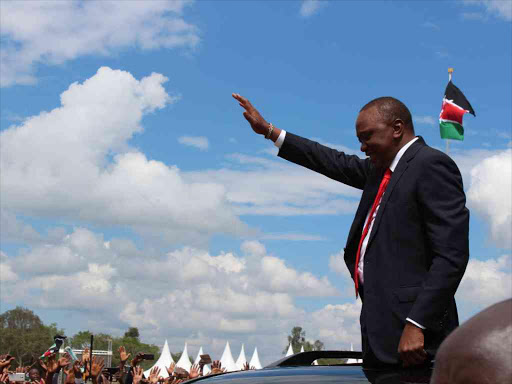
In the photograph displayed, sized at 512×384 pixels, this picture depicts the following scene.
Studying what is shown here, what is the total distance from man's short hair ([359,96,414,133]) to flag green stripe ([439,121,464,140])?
15.5 meters

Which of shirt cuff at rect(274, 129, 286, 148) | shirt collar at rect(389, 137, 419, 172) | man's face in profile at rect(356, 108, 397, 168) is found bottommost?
shirt collar at rect(389, 137, 419, 172)

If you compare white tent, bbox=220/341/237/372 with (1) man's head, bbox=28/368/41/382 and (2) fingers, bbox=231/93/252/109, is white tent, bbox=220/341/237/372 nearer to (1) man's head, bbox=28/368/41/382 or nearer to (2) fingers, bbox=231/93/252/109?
(1) man's head, bbox=28/368/41/382

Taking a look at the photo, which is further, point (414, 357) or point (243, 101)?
point (243, 101)

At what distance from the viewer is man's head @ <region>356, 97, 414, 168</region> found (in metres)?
2.71

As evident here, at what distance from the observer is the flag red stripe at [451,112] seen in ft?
61.2

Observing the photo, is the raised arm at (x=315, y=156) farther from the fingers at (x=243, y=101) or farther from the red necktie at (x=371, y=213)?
the red necktie at (x=371, y=213)

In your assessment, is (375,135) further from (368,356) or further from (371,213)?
(368,356)

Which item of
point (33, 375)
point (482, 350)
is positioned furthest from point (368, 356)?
point (33, 375)

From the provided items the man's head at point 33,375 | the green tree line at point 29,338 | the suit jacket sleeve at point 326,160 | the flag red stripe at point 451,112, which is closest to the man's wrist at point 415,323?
the suit jacket sleeve at point 326,160

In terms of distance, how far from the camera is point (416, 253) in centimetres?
256

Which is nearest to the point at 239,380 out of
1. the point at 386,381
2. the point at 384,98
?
the point at 386,381

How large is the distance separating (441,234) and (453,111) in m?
17.1

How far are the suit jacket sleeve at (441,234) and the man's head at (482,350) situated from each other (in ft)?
5.57

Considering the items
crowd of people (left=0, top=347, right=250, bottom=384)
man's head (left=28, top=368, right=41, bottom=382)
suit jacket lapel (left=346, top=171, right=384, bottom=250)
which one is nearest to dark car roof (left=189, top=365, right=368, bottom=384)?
suit jacket lapel (left=346, top=171, right=384, bottom=250)
